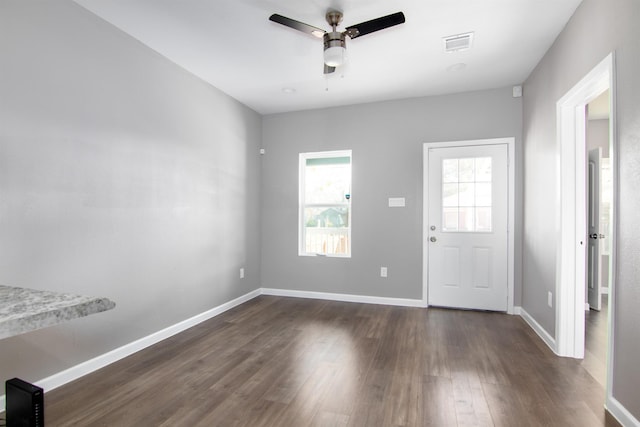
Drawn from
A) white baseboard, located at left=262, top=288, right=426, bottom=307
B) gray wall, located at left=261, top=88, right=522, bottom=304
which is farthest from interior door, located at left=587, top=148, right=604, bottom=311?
white baseboard, located at left=262, top=288, right=426, bottom=307

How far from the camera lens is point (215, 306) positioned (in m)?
3.82

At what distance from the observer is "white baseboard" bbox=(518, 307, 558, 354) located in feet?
9.17

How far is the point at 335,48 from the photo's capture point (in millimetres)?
2301

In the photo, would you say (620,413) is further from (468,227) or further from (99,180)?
(99,180)

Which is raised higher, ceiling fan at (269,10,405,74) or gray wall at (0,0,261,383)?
ceiling fan at (269,10,405,74)

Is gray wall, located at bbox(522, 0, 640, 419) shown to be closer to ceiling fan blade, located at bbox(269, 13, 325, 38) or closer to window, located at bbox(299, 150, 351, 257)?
ceiling fan blade, located at bbox(269, 13, 325, 38)

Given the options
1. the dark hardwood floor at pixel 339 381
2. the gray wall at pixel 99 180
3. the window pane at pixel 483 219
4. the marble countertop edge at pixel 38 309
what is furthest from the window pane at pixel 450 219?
the marble countertop edge at pixel 38 309

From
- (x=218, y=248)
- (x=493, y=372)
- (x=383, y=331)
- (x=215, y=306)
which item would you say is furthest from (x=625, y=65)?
(x=215, y=306)

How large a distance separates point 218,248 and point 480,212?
319 centimetres

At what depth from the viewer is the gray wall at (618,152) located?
1700 millimetres

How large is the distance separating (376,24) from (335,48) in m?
0.31

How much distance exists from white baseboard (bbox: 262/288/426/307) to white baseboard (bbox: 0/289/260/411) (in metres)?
1.00

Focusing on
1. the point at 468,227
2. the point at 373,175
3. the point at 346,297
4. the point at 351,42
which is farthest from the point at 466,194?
the point at 351,42

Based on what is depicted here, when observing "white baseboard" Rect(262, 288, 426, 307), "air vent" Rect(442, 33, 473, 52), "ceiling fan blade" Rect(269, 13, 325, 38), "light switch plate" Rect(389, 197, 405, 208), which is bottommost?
"white baseboard" Rect(262, 288, 426, 307)
